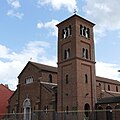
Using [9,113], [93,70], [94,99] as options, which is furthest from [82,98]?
[9,113]

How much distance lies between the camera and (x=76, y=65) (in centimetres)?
3862

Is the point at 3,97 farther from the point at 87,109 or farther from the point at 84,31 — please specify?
the point at 84,31

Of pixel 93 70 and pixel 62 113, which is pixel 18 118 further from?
pixel 93 70

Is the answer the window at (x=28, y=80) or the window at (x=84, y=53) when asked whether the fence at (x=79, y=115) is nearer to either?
the window at (x=28, y=80)

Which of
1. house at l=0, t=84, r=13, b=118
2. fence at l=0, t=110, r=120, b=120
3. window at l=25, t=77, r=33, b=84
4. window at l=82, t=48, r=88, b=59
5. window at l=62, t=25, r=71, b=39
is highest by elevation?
window at l=62, t=25, r=71, b=39

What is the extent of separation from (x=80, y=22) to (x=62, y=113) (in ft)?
50.5

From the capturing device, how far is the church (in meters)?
37.8

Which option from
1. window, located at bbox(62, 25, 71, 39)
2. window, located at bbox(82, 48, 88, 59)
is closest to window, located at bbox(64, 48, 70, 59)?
window, located at bbox(82, 48, 88, 59)

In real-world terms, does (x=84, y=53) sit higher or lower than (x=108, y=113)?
higher

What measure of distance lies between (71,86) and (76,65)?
11.2ft

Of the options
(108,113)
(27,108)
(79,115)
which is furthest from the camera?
(27,108)

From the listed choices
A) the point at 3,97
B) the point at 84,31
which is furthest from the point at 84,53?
the point at 3,97

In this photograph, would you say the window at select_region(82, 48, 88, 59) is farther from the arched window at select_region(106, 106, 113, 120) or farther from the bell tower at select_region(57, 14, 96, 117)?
the arched window at select_region(106, 106, 113, 120)

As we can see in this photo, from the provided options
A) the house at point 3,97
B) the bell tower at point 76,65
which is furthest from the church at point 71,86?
the house at point 3,97
